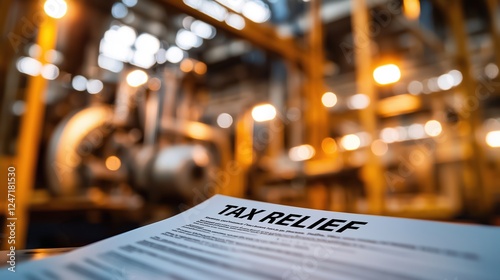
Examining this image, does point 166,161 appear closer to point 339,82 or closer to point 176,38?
point 176,38

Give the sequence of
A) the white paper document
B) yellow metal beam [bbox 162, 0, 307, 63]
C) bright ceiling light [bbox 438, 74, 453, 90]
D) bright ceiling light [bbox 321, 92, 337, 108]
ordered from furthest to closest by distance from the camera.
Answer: bright ceiling light [bbox 321, 92, 337, 108] < bright ceiling light [bbox 438, 74, 453, 90] < yellow metal beam [bbox 162, 0, 307, 63] < the white paper document

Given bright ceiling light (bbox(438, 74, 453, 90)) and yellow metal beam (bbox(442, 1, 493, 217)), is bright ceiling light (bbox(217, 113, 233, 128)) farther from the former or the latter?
yellow metal beam (bbox(442, 1, 493, 217))

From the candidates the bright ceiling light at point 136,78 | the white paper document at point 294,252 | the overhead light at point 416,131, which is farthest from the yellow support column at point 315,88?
the overhead light at point 416,131

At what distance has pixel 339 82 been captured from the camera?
4.18 m

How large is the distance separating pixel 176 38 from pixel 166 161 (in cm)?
284

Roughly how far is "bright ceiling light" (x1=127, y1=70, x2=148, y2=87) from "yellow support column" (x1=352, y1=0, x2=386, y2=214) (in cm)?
104

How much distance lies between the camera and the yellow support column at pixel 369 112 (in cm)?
137

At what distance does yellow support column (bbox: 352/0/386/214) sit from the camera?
4.50 ft

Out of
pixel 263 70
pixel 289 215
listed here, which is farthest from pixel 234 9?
pixel 263 70

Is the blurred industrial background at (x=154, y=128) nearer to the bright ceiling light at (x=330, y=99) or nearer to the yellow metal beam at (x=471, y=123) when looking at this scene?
the yellow metal beam at (x=471, y=123)

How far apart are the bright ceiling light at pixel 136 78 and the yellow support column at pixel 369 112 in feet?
3.41

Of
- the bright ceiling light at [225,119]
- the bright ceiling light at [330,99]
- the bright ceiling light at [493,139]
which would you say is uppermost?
the bright ceiling light at [330,99]

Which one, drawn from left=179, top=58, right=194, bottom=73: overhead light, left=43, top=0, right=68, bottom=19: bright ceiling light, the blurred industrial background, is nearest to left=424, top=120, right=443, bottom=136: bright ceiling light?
the blurred industrial background

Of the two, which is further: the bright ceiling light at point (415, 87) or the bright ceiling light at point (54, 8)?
the bright ceiling light at point (415, 87)
